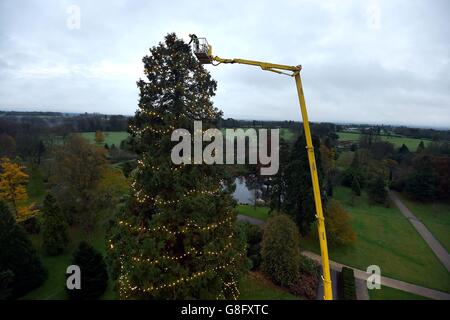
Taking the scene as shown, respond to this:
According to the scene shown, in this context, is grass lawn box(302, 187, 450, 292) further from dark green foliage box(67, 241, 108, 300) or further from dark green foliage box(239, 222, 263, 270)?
dark green foliage box(67, 241, 108, 300)

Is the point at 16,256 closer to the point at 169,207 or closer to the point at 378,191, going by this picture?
the point at 169,207

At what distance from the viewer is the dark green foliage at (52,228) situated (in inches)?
738

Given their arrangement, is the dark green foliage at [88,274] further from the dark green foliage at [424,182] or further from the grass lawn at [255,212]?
the dark green foliage at [424,182]

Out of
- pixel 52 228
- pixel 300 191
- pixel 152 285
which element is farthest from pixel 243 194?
pixel 152 285

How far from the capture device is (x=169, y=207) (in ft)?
30.4

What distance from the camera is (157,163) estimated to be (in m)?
9.19

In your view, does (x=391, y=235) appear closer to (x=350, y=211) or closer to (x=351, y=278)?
(x=350, y=211)

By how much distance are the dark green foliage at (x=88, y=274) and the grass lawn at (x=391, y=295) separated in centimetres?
1588

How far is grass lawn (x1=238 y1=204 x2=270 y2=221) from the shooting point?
29.5 meters

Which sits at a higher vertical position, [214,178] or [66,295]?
[214,178]

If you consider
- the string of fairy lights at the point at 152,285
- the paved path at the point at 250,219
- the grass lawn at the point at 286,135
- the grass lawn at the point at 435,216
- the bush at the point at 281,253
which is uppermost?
the grass lawn at the point at 286,135

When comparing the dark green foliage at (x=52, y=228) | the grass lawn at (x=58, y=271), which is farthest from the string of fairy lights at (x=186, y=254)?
the dark green foliage at (x=52, y=228)

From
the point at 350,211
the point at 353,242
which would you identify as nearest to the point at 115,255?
the point at 353,242
